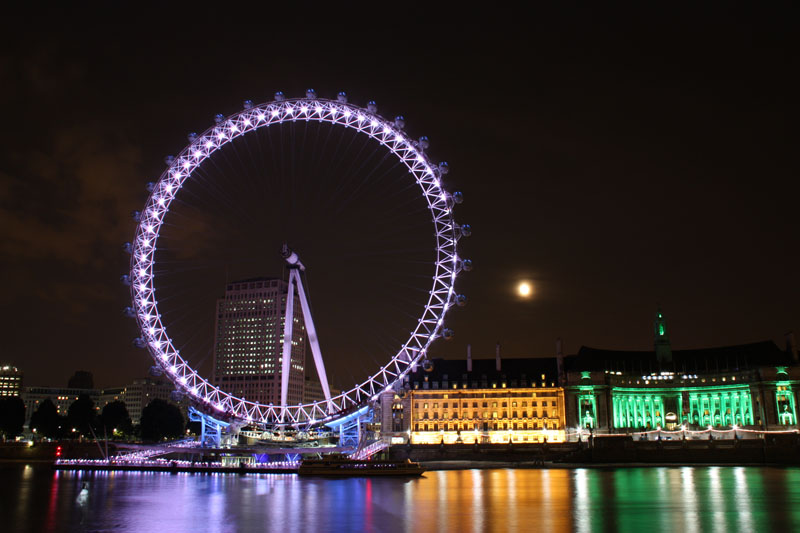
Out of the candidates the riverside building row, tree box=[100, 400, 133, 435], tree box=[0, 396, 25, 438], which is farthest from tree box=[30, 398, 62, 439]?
the riverside building row

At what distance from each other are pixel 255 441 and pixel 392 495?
3259cm

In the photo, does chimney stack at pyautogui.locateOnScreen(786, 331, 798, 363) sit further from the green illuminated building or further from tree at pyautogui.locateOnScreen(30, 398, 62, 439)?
tree at pyautogui.locateOnScreen(30, 398, 62, 439)

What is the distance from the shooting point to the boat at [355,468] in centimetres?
6550

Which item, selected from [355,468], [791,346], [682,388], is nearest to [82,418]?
[355,468]

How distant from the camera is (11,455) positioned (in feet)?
328

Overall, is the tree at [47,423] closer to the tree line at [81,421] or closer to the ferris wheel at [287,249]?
the tree line at [81,421]

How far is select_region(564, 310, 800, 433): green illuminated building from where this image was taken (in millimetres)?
108688

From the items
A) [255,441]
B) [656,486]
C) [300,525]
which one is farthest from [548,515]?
[255,441]

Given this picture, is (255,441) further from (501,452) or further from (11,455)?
(11,455)

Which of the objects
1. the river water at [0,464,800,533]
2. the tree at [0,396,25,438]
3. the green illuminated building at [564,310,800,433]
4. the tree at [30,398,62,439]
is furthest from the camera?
the tree at [30,398,62,439]

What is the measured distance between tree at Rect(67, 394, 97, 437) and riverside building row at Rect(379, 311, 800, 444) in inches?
1704

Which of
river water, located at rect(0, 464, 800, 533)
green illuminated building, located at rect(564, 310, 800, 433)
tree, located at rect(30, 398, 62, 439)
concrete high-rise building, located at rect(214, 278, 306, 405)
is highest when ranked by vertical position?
concrete high-rise building, located at rect(214, 278, 306, 405)

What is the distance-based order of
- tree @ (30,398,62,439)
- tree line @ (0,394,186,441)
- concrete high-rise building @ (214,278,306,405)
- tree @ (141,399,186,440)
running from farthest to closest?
concrete high-rise building @ (214,278,306,405)
tree @ (141,399,186,440)
tree @ (30,398,62,439)
tree line @ (0,394,186,441)

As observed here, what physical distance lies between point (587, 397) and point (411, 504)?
3072 inches
